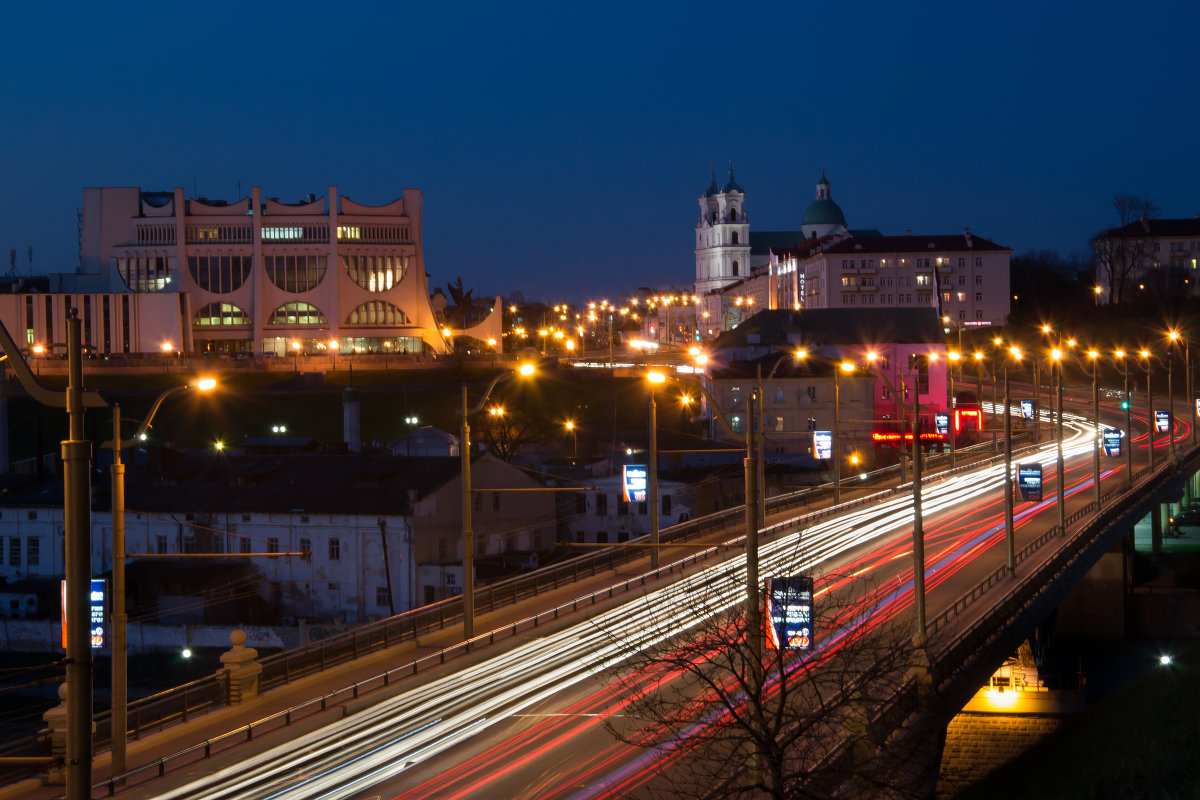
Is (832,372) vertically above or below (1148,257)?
below

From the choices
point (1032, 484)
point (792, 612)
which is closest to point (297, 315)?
point (1032, 484)

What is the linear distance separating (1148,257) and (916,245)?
22539 millimetres

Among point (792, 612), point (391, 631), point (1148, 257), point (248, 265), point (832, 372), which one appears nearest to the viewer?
point (792, 612)

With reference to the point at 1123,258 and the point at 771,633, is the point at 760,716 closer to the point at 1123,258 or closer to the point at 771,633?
the point at 771,633

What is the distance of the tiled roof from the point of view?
130875 mm

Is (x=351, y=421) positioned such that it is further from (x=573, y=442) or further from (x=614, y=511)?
(x=614, y=511)

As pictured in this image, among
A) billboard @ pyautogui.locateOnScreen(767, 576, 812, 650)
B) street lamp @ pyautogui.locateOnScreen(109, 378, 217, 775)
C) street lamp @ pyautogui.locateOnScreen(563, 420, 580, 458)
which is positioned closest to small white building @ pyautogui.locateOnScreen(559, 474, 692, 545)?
street lamp @ pyautogui.locateOnScreen(563, 420, 580, 458)

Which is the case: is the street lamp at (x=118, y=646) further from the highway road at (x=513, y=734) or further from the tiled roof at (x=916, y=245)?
the tiled roof at (x=916, y=245)

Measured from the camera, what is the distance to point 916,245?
134 meters

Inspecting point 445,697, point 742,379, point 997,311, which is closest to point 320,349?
point 742,379

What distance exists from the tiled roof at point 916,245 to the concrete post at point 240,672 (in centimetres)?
11729

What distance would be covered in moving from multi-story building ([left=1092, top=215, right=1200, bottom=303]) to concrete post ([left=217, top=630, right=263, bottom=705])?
115 m

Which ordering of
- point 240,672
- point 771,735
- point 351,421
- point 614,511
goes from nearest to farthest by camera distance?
point 771,735 < point 240,672 < point 614,511 < point 351,421

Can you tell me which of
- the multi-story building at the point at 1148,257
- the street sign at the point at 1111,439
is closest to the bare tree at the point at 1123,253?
the multi-story building at the point at 1148,257
